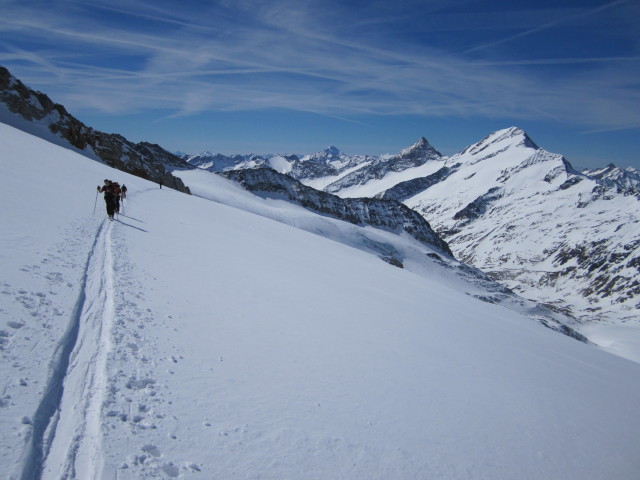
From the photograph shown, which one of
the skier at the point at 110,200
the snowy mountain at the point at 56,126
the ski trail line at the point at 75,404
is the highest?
the snowy mountain at the point at 56,126

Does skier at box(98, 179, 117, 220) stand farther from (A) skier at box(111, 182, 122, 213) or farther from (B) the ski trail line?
(B) the ski trail line

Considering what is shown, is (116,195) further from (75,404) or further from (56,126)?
(56,126)

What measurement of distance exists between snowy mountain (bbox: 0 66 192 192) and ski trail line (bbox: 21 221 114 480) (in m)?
65.0

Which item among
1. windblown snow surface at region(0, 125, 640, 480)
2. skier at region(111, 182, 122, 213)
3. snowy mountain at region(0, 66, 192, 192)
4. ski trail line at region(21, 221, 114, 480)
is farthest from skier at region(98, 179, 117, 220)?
snowy mountain at region(0, 66, 192, 192)

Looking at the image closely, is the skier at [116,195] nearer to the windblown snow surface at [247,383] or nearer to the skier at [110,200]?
the skier at [110,200]

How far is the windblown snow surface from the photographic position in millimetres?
3969

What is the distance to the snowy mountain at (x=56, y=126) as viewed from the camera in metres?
57.3

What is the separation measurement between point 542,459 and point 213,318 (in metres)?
6.40

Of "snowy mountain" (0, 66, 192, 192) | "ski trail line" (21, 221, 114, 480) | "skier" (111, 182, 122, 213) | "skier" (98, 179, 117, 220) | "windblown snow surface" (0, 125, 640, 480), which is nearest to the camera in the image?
"ski trail line" (21, 221, 114, 480)

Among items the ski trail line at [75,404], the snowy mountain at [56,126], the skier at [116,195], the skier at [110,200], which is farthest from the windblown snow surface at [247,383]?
the snowy mountain at [56,126]

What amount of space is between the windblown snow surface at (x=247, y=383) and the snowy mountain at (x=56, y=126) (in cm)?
5814

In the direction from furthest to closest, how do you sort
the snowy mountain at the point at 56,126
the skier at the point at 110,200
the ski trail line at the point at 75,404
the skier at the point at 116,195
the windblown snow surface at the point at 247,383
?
the snowy mountain at the point at 56,126 < the skier at the point at 116,195 < the skier at the point at 110,200 < the windblown snow surface at the point at 247,383 < the ski trail line at the point at 75,404

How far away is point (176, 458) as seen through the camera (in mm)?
3805

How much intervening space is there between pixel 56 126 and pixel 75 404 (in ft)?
241
